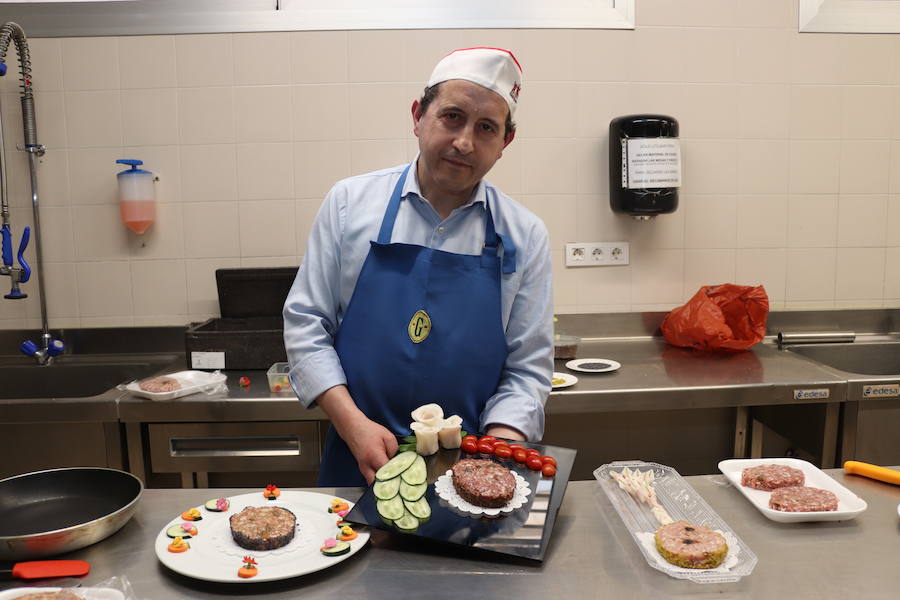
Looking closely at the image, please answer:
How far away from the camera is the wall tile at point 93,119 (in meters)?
2.95

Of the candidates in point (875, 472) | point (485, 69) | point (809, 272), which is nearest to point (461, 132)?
point (485, 69)

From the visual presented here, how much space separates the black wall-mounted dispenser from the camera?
2.84 metres

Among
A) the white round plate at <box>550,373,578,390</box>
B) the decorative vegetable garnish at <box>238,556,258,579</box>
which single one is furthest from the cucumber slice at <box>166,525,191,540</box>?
the white round plate at <box>550,373,578,390</box>

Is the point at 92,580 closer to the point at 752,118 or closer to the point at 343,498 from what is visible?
the point at 343,498

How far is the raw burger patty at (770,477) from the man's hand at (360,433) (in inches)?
28.4

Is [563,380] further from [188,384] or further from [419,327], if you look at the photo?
[188,384]

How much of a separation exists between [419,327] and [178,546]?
75 cm

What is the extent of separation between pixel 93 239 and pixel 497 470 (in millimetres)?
2397

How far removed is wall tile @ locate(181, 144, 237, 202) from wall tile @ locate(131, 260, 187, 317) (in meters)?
0.31

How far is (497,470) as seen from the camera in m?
1.34

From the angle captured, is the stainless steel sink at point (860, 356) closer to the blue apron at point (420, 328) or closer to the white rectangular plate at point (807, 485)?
the white rectangular plate at point (807, 485)

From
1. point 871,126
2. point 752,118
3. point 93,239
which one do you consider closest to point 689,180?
point 752,118

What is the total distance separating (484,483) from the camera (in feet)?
4.19

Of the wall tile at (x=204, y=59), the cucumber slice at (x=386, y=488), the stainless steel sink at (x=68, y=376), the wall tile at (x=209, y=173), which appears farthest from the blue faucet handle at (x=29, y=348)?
the cucumber slice at (x=386, y=488)
